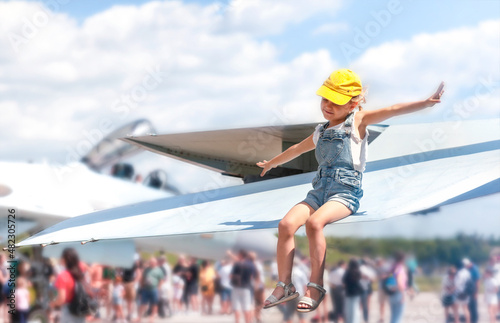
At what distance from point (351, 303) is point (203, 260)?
229 centimetres

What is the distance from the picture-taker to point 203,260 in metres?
5.71

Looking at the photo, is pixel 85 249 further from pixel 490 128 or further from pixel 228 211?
pixel 490 128

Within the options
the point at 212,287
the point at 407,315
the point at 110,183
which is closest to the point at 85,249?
the point at 212,287

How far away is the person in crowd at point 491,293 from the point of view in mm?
3311

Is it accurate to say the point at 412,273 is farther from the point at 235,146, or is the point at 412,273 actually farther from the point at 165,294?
the point at 165,294

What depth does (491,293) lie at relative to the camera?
335cm

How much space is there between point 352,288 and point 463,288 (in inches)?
29.7

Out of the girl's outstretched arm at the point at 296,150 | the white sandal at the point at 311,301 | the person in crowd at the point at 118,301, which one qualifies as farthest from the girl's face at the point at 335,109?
the person in crowd at the point at 118,301

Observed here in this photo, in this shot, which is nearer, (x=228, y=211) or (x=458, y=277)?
(x=228, y=211)

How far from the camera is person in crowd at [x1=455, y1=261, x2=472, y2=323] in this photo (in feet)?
11.2

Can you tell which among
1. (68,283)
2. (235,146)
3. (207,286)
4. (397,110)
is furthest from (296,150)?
(207,286)

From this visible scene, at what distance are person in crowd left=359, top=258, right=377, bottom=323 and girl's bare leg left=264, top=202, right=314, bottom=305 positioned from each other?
1942 millimetres

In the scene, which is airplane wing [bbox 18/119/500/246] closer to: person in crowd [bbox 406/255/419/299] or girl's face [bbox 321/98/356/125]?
girl's face [bbox 321/98/356/125]

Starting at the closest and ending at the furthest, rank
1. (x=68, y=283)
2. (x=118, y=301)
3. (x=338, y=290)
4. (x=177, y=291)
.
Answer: (x=338, y=290)
(x=68, y=283)
(x=177, y=291)
(x=118, y=301)
